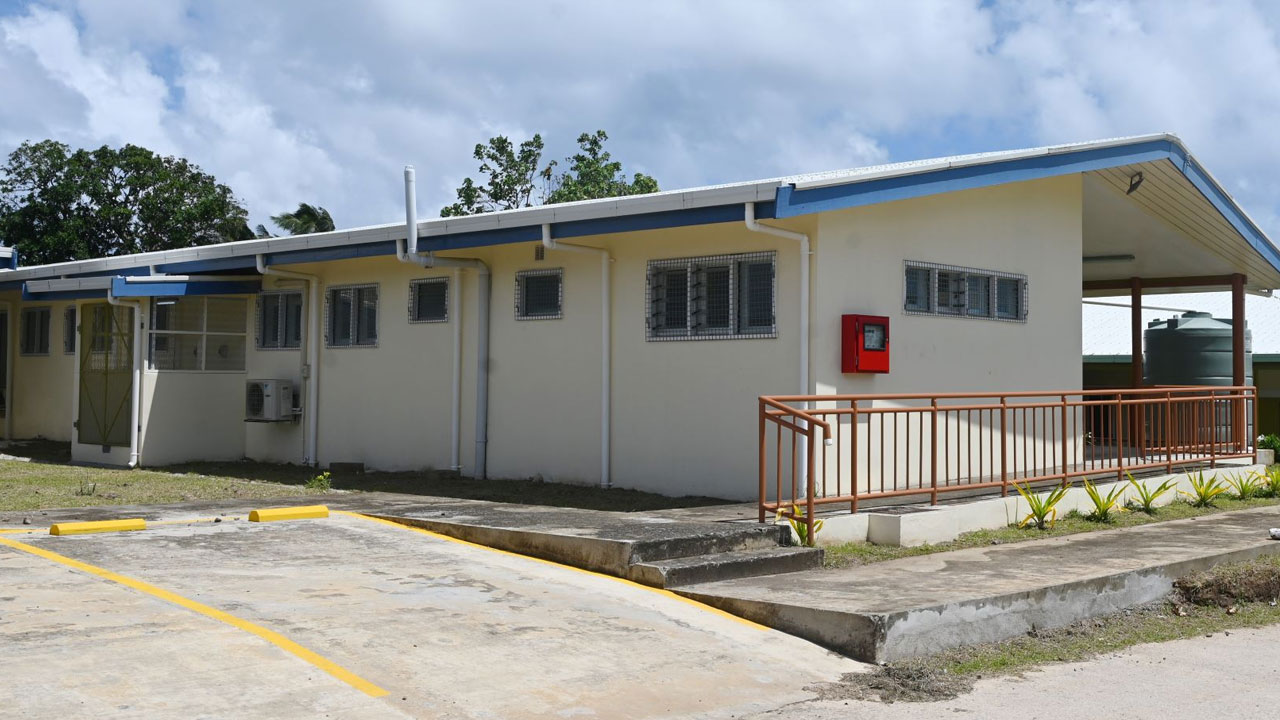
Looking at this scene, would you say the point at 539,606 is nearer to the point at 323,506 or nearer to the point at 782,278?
the point at 323,506

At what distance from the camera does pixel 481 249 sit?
14344 millimetres

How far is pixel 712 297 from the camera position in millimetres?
12398

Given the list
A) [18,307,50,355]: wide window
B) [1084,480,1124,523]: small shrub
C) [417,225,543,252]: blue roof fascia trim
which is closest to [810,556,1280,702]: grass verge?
[1084,480,1124,523]: small shrub

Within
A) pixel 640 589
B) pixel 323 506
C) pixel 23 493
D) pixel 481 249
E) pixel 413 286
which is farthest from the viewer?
pixel 413 286

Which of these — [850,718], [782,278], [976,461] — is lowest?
[850,718]

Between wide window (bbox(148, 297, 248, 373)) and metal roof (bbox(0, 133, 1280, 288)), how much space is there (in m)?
0.59

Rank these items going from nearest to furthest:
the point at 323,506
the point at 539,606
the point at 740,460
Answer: the point at 539,606
the point at 323,506
the point at 740,460

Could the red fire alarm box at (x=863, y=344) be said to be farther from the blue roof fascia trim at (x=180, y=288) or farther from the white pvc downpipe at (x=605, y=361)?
the blue roof fascia trim at (x=180, y=288)

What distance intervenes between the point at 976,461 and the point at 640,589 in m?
Answer: 5.90

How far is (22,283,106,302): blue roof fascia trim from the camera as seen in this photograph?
59.0ft

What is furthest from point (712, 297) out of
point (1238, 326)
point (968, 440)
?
point (1238, 326)

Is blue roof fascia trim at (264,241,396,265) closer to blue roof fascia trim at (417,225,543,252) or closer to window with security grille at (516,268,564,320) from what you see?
blue roof fascia trim at (417,225,543,252)

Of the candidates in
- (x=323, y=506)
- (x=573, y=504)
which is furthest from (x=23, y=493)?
(x=573, y=504)

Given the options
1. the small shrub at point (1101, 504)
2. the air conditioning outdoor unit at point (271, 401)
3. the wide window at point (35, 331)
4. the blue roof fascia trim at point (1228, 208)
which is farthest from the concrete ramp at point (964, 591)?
the wide window at point (35, 331)
